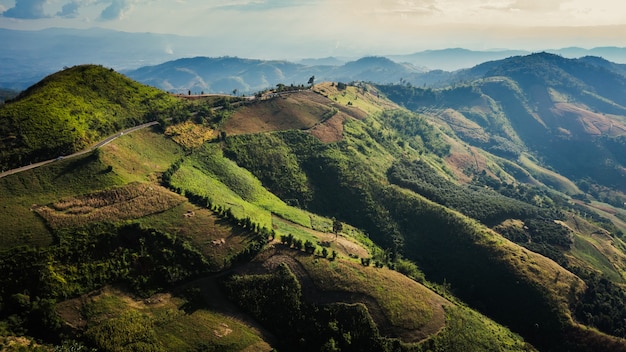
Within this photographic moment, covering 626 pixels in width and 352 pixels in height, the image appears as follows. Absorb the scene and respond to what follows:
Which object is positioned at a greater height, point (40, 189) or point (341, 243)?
point (40, 189)

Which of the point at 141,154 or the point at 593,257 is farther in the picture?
the point at 593,257

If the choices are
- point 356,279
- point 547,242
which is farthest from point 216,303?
point 547,242

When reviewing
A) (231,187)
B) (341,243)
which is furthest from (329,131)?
(341,243)

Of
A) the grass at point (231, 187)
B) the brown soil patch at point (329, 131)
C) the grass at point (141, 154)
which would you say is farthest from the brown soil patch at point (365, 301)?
the brown soil patch at point (329, 131)

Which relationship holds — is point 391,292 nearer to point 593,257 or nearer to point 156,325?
point 156,325

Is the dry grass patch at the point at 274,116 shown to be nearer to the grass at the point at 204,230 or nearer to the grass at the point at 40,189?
the grass at the point at 204,230

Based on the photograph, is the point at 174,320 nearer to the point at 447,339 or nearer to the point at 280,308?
the point at 280,308
